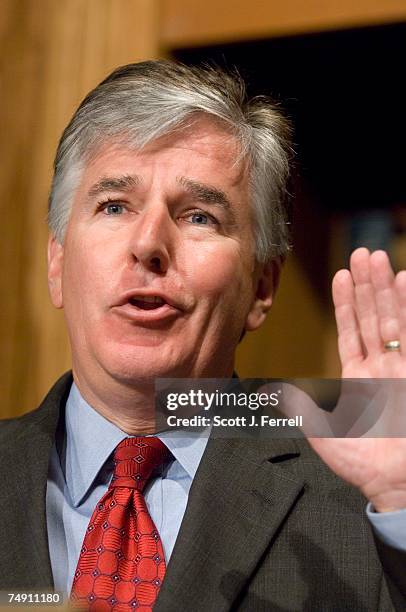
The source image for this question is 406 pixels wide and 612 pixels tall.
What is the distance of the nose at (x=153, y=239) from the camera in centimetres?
96

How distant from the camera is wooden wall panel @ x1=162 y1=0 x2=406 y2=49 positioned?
125 cm

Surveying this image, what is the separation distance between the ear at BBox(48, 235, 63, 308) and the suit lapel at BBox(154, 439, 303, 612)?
319mm

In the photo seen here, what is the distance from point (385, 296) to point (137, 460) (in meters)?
0.34

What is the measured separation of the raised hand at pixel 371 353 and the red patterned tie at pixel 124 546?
220 millimetres

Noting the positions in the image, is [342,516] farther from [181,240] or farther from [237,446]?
[181,240]

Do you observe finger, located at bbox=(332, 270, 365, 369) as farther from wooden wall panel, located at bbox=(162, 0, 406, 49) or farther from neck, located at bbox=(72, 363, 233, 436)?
wooden wall panel, located at bbox=(162, 0, 406, 49)

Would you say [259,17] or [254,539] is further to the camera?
[259,17]

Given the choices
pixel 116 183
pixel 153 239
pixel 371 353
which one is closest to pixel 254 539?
pixel 371 353

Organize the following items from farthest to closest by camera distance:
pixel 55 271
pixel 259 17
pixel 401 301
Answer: pixel 259 17, pixel 55 271, pixel 401 301

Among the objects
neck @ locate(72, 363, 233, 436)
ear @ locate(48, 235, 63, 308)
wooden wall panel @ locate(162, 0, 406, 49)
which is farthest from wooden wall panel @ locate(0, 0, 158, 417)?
neck @ locate(72, 363, 233, 436)

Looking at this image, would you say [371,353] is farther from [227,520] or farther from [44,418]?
[44,418]

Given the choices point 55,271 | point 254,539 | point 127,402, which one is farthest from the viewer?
point 55,271

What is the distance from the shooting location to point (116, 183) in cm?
A: 105

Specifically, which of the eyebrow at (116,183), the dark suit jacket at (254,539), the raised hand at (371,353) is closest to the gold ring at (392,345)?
the raised hand at (371,353)
